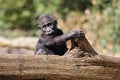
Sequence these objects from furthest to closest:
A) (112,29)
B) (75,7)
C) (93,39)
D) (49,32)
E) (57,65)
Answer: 1. (75,7)
2. (93,39)
3. (112,29)
4. (49,32)
5. (57,65)

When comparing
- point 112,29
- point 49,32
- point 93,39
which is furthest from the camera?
point 93,39

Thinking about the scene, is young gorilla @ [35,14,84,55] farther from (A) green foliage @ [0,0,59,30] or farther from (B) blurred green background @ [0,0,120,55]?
(A) green foliage @ [0,0,59,30]

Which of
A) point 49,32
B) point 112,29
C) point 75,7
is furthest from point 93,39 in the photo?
point 49,32

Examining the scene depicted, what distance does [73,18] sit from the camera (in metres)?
11.8

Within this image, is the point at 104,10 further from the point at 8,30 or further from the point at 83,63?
the point at 83,63

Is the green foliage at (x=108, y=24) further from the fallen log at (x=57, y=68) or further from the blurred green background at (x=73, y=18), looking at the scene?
the fallen log at (x=57, y=68)

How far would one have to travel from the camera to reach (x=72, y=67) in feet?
15.3

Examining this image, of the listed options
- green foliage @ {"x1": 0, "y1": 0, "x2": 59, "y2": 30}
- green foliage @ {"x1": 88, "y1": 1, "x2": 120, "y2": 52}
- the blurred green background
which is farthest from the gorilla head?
green foliage @ {"x1": 0, "y1": 0, "x2": 59, "y2": 30}

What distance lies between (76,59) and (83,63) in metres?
0.08

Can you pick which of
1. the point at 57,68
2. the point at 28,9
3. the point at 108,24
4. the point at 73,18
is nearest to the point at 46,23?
the point at 57,68

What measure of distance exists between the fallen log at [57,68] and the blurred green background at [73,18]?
13.0 ft

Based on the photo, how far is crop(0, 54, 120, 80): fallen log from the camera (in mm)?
4500

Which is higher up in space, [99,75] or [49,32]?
[49,32]

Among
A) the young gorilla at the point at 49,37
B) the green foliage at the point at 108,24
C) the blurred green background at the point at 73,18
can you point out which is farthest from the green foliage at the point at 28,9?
the young gorilla at the point at 49,37
